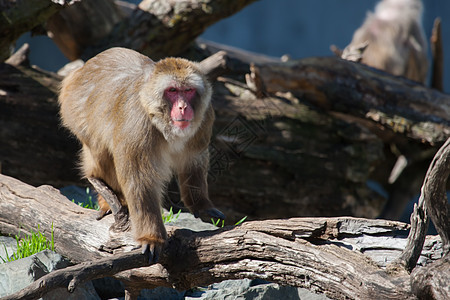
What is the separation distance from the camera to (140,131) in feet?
12.7

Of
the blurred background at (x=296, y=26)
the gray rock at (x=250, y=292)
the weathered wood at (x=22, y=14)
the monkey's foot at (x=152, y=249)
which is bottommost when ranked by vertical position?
the blurred background at (x=296, y=26)

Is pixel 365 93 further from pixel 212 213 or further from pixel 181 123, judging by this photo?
pixel 181 123

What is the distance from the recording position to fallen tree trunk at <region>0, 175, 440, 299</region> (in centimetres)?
302

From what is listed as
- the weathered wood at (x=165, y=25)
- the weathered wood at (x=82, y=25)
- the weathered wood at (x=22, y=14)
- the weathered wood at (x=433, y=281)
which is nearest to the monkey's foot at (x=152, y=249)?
the weathered wood at (x=433, y=281)

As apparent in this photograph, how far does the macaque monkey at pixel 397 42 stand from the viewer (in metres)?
11.7

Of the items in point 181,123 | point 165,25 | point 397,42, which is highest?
point 181,123

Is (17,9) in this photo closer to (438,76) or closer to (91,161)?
(91,161)

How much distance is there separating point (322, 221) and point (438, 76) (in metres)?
7.13

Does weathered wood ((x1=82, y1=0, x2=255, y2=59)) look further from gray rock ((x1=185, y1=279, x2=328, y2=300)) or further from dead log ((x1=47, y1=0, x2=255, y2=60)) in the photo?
gray rock ((x1=185, y1=279, x2=328, y2=300))

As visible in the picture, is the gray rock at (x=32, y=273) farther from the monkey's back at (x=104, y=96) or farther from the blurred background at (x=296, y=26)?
the blurred background at (x=296, y=26)

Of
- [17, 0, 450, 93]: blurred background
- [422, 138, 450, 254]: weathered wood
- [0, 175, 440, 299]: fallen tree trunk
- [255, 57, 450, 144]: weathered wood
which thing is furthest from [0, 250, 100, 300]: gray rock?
[17, 0, 450, 93]: blurred background

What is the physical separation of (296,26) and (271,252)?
15.9 m

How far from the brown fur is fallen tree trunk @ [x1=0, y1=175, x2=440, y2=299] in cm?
25

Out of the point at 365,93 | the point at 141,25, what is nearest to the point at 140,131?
the point at 141,25
